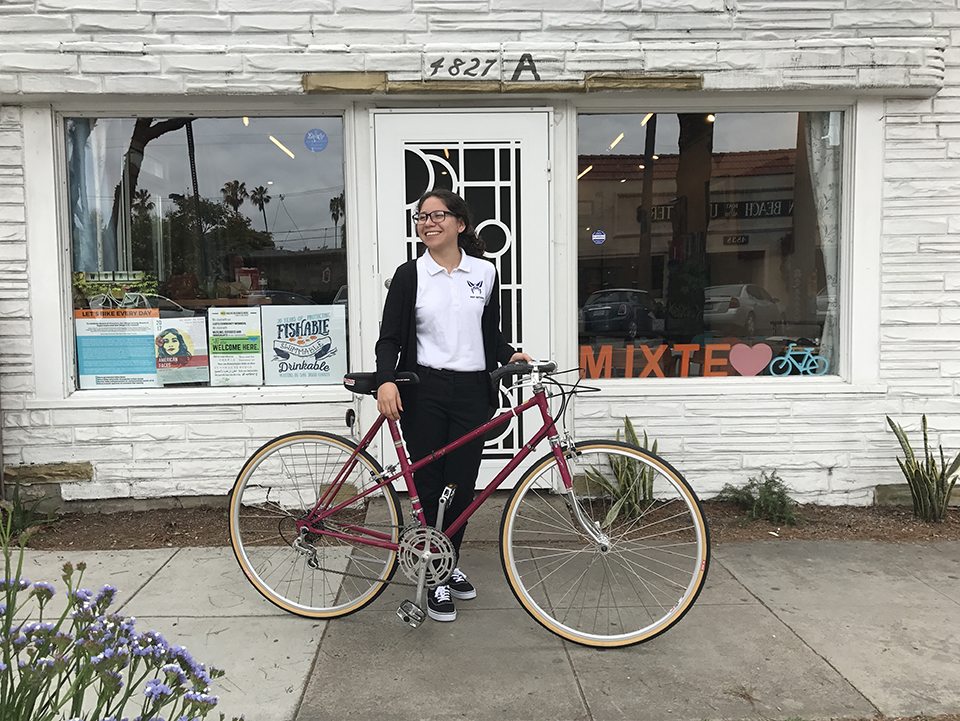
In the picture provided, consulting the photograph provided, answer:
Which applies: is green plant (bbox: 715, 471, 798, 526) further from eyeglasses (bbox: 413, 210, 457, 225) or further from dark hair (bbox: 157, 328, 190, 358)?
dark hair (bbox: 157, 328, 190, 358)

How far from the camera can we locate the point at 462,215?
3.33m

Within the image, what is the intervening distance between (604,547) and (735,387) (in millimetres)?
2431

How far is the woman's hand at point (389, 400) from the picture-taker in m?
3.20

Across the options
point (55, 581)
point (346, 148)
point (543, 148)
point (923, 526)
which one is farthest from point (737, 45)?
point (55, 581)

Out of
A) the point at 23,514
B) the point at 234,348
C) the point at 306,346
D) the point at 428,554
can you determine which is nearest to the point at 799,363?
the point at 428,554

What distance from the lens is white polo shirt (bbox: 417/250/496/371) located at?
3.37m

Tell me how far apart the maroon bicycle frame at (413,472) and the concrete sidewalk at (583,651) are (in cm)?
44

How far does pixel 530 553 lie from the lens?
12.4 feet

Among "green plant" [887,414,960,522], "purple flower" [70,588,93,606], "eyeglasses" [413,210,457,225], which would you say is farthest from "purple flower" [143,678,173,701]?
"green plant" [887,414,960,522]

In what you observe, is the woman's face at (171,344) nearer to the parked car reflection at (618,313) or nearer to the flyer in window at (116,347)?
the flyer in window at (116,347)

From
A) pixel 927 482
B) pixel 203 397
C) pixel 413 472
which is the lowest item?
pixel 927 482

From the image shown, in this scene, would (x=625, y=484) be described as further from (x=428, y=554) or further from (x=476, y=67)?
(x=476, y=67)

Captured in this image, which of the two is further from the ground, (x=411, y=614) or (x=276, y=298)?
(x=276, y=298)

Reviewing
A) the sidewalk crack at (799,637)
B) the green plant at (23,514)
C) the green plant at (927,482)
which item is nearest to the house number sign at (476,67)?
the sidewalk crack at (799,637)
